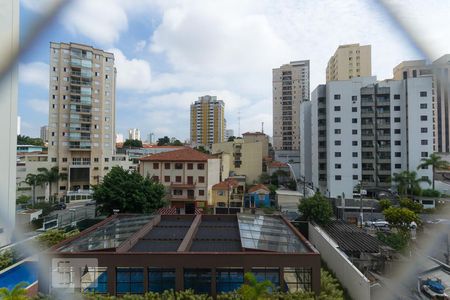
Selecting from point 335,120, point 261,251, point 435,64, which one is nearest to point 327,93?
point 335,120

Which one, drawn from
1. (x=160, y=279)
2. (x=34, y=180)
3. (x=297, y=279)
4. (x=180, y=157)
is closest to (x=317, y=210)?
(x=297, y=279)

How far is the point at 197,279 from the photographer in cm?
466

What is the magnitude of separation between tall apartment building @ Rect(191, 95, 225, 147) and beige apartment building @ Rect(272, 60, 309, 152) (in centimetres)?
→ 945

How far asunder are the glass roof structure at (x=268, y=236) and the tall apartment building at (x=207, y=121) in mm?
34536

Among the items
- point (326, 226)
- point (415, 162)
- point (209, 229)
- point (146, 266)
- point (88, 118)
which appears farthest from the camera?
point (88, 118)

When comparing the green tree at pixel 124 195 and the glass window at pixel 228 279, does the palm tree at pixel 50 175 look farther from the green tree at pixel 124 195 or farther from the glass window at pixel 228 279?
the glass window at pixel 228 279

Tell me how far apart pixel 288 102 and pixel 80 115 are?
24.0 meters

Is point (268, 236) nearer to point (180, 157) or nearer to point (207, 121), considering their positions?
point (180, 157)

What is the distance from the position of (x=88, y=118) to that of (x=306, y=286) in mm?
16653

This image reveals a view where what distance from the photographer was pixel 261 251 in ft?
15.7

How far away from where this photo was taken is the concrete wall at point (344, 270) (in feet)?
14.0

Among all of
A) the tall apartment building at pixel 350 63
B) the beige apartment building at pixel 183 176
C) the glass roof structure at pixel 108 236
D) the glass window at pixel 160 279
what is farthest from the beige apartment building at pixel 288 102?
the glass window at pixel 160 279

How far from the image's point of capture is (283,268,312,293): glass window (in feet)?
15.2

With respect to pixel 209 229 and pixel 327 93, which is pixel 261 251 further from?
pixel 327 93
